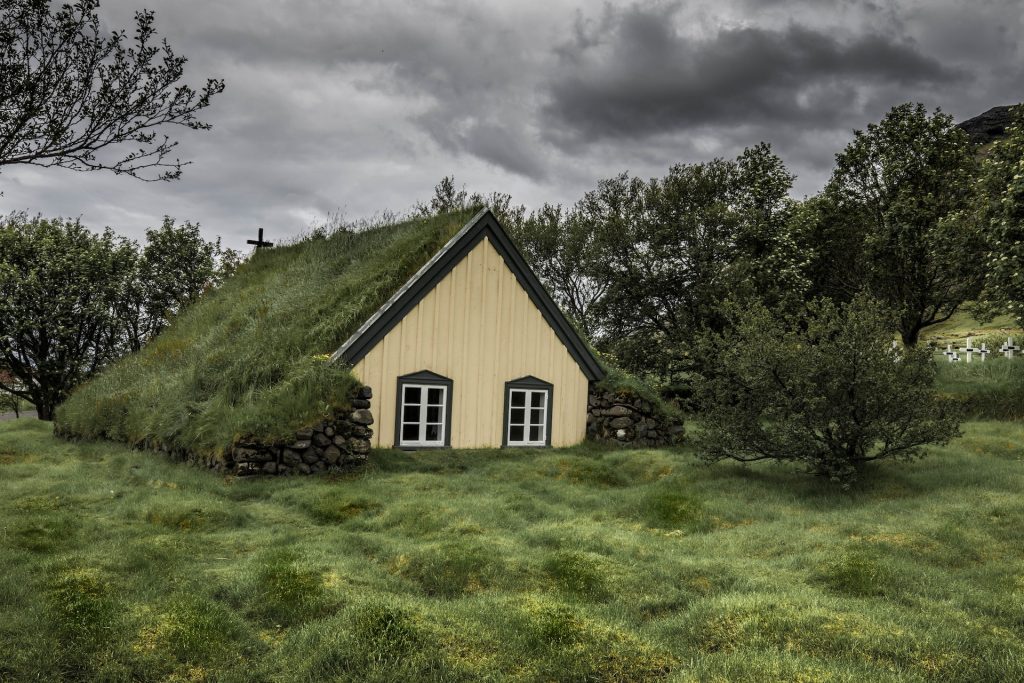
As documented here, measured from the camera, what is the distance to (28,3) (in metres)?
8.30

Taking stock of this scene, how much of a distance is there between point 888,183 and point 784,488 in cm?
2444

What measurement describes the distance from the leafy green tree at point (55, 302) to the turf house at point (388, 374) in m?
11.7

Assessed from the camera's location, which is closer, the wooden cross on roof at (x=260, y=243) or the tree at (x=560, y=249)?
the wooden cross on roof at (x=260, y=243)

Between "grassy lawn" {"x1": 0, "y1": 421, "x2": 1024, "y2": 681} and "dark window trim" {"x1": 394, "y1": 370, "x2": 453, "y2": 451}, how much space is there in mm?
2460

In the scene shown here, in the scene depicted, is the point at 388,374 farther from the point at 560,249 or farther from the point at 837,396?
the point at 560,249

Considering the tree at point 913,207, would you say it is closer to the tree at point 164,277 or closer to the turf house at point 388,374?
the turf house at point 388,374

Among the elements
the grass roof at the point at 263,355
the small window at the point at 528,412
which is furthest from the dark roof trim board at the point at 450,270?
the small window at the point at 528,412

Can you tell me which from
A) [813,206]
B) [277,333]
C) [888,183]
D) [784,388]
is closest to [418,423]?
[277,333]

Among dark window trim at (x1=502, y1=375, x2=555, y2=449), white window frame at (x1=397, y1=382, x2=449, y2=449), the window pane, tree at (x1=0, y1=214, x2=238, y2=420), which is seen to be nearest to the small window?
dark window trim at (x1=502, y1=375, x2=555, y2=449)

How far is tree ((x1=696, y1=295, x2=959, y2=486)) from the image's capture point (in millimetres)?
13211

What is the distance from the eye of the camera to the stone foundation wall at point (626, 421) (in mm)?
20344

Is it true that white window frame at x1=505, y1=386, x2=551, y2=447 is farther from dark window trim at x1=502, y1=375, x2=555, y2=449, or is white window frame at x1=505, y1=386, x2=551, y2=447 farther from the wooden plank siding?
the wooden plank siding

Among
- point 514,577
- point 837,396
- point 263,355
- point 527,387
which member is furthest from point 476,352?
point 514,577

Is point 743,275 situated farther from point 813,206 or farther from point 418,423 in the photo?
point 418,423
